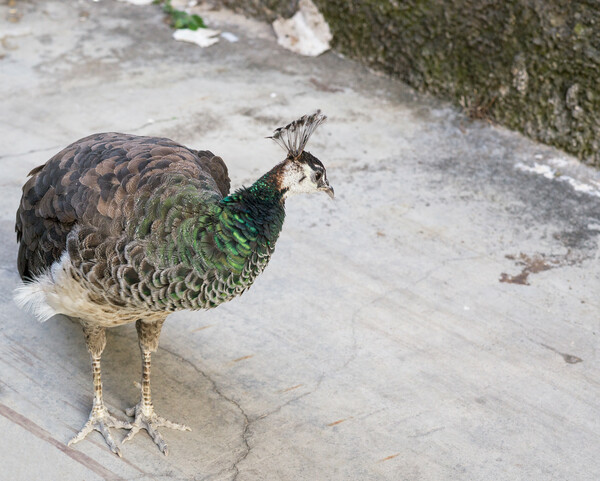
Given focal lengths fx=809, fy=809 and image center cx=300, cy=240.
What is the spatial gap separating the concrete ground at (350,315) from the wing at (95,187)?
0.68m

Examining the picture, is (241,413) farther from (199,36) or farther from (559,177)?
(199,36)

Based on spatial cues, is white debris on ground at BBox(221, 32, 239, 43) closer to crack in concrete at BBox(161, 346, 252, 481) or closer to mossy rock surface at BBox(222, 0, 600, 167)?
mossy rock surface at BBox(222, 0, 600, 167)

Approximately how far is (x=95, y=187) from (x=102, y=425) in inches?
38.4

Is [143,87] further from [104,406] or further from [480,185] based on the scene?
[104,406]

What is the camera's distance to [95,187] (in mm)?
3053

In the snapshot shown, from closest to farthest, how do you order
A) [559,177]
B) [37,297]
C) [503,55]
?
1. [37,297]
2. [559,177]
3. [503,55]

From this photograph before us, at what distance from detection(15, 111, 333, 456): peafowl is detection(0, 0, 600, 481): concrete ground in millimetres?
306

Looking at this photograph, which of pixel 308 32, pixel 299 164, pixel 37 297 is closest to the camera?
pixel 299 164

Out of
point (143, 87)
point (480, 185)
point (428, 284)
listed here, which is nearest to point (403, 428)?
point (428, 284)

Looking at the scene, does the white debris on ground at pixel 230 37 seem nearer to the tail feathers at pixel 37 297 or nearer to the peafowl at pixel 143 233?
the peafowl at pixel 143 233

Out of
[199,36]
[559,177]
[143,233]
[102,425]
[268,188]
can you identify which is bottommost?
[102,425]

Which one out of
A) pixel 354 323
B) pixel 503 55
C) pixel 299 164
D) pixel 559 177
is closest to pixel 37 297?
pixel 299 164

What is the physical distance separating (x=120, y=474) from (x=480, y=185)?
285 centimetres

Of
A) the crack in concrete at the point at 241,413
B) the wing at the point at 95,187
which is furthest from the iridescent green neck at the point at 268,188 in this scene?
the crack in concrete at the point at 241,413
